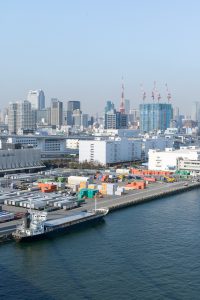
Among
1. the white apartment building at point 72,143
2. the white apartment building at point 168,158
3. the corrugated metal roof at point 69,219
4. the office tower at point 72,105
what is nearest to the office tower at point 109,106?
the office tower at point 72,105

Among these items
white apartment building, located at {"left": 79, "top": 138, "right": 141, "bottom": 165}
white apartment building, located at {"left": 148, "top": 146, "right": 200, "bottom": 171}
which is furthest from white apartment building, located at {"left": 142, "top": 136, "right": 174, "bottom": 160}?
white apartment building, located at {"left": 148, "top": 146, "right": 200, "bottom": 171}

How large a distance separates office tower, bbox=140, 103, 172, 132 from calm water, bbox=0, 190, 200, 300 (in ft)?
85.6

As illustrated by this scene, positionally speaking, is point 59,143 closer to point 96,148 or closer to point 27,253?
point 96,148

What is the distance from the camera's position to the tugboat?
5.79 meters

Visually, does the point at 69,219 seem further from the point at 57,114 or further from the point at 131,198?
the point at 57,114

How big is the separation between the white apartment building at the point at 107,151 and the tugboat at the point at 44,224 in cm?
814

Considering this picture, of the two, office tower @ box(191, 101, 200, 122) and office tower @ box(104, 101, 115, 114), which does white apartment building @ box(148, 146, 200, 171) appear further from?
office tower @ box(191, 101, 200, 122)

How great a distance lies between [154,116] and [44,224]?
27396 millimetres

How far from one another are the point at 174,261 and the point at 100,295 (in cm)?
116

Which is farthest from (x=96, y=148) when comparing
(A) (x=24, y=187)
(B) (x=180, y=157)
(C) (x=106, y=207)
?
(C) (x=106, y=207)

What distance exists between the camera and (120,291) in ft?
13.8

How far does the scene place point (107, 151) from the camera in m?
15.0

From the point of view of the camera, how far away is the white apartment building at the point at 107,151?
15031 millimetres

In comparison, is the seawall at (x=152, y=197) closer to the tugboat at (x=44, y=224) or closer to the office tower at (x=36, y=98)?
the tugboat at (x=44, y=224)
